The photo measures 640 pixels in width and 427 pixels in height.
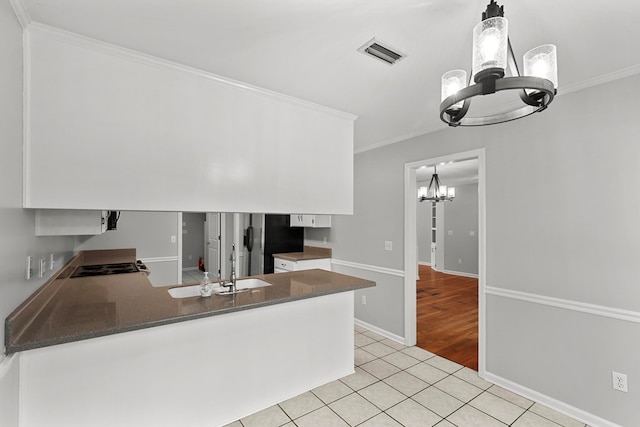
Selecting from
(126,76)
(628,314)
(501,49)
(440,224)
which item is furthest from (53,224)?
(440,224)

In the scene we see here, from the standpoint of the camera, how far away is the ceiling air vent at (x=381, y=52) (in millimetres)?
1748

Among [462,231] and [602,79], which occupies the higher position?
[602,79]

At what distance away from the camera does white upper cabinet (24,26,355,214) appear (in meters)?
1.65

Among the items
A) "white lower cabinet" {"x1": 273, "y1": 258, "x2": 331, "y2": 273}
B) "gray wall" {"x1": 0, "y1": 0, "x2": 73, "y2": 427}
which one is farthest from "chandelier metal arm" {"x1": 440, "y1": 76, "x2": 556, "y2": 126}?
"white lower cabinet" {"x1": 273, "y1": 258, "x2": 331, "y2": 273}

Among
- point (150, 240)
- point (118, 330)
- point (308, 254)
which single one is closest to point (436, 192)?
point (308, 254)

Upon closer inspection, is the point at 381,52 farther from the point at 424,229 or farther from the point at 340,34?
the point at 424,229

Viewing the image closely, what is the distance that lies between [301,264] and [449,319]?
2.38m

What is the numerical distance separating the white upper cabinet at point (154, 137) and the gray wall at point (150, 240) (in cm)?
233

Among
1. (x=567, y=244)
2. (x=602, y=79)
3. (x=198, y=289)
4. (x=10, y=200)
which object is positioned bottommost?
(x=198, y=289)

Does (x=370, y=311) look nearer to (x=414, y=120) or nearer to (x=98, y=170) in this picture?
(x=414, y=120)

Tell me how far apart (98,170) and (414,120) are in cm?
274

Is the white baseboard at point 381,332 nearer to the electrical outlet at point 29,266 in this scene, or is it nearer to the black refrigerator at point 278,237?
the black refrigerator at point 278,237

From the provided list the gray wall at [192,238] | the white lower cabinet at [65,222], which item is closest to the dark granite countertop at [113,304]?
the white lower cabinet at [65,222]

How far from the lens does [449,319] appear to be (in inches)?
178
